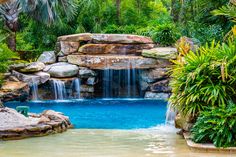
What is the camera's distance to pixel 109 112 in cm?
1441

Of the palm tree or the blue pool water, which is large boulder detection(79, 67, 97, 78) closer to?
the blue pool water

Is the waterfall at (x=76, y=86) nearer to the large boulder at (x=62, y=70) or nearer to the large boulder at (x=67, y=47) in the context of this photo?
the large boulder at (x=62, y=70)

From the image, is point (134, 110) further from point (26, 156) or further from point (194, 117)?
point (26, 156)

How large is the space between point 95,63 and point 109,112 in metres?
5.33

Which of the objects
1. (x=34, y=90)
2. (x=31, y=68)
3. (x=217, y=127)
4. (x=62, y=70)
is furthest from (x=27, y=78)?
(x=217, y=127)

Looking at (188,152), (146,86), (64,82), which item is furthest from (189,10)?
(188,152)

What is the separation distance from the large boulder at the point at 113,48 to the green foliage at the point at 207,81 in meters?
11.5

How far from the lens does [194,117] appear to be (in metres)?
8.66

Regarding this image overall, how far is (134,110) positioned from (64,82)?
15.6 feet

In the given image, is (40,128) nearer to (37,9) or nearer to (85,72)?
(85,72)

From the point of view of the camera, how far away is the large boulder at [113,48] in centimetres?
2014

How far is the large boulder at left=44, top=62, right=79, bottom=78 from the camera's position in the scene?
18906 mm

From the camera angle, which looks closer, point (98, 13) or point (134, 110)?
point (134, 110)

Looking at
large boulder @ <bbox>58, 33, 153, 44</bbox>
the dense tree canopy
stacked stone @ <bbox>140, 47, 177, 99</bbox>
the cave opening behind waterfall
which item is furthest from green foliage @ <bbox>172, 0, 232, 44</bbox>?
the cave opening behind waterfall
